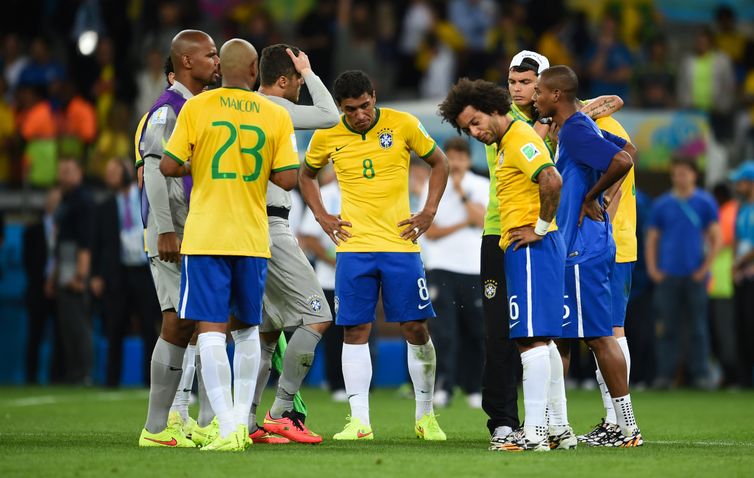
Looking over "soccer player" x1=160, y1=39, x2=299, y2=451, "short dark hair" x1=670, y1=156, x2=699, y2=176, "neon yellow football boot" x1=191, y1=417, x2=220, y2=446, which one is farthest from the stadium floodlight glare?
"soccer player" x1=160, y1=39, x2=299, y2=451

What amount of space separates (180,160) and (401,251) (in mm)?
2110

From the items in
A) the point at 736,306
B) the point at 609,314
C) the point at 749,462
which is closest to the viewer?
the point at 749,462

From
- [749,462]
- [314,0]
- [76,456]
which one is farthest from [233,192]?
[314,0]

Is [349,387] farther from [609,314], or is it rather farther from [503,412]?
[609,314]

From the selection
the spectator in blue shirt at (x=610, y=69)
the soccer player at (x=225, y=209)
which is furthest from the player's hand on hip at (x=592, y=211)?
the spectator in blue shirt at (x=610, y=69)

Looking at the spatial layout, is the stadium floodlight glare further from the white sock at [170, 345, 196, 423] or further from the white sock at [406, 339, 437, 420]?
the white sock at [406, 339, 437, 420]

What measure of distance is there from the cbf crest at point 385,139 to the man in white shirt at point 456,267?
3.75m

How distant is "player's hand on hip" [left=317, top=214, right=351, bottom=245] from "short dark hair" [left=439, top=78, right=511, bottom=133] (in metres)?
1.56

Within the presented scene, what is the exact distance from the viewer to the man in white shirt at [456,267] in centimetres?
1309

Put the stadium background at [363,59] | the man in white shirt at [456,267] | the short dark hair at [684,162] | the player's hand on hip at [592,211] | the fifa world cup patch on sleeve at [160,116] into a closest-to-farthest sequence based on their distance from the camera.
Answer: the fifa world cup patch on sleeve at [160,116] → the player's hand on hip at [592,211] → the man in white shirt at [456,267] → the short dark hair at [684,162] → the stadium background at [363,59]

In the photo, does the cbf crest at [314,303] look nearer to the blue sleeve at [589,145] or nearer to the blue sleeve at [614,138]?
the blue sleeve at [589,145]

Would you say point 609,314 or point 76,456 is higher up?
point 609,314

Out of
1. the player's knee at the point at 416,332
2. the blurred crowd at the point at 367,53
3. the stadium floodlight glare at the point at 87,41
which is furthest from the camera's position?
the stadium floodlight glare at the point at 87,41

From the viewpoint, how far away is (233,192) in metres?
7.88
